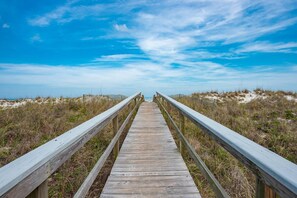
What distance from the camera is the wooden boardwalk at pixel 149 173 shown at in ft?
9.44

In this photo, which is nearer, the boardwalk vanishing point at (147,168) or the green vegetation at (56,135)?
the boardwalk vanishing point at (147,168)

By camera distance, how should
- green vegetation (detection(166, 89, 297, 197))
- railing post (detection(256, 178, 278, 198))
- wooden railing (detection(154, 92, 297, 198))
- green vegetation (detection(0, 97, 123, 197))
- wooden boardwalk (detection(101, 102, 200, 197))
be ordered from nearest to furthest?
wooden railing (detection(154, 92, 297, 198)), railing post (detection(256, 178, 278, 198)), wooden boardwalk (detection(101, 102, 200, 197)), green vegetation (detection(0, 97, 123, 197)), green vegetation (detection(166, 89, 297, 197))

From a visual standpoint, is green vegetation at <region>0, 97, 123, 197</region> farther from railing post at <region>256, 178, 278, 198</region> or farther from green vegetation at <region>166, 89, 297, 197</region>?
railing post at <region>256, 178, 278, 198</region>

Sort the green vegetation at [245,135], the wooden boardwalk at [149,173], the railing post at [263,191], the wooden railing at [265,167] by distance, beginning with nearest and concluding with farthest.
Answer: the wooden railing at [265,167], the railing post at [263,191], the wooden boardwalk at [149,173], the green vegetation at [245,135]

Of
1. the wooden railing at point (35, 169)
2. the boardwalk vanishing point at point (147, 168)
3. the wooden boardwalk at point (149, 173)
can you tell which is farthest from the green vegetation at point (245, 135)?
the wooden railing at point (35, 169)

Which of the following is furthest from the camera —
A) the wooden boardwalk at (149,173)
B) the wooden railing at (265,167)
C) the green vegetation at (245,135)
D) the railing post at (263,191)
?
the green vegetation at (245,135)

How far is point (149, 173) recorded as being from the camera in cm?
346

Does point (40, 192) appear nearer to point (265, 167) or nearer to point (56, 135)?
point (265, 167)

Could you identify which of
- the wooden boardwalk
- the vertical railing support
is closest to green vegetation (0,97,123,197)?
the wooden boardwalk

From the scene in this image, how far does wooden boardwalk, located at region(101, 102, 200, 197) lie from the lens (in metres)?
2.88

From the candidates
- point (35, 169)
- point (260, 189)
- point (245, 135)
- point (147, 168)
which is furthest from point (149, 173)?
point (245, 135)

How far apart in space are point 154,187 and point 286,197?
2.22 metres

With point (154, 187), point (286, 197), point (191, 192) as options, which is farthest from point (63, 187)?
point (286, 197)

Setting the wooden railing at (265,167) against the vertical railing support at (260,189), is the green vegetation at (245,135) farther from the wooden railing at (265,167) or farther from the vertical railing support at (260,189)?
the vertical railing support at (260,189)
